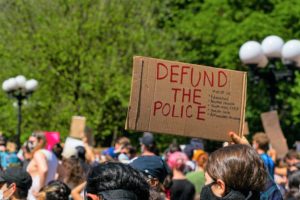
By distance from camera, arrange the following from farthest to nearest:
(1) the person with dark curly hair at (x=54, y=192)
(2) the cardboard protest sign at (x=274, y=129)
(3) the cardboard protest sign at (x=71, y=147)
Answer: (2) the cardboard protest sign at (x=274, y=129) → (3) the cardboard protest sign at (x=71, y=147) → (1) the person with dark curly hair at (x=54, y=192)

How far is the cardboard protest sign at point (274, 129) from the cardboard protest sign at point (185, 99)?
23.3 ft

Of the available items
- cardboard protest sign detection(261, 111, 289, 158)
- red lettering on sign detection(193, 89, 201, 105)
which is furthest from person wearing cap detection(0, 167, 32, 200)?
cardboard protest sign detection(261, 111, 289, 158)

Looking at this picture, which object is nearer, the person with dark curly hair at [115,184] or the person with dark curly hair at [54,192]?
the person with dark curly hair at [115,184]

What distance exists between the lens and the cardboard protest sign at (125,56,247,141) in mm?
5051

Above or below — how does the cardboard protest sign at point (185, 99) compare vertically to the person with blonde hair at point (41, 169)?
above

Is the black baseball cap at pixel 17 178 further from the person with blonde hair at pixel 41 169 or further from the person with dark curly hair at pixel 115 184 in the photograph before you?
the person with blonde hair at pixel 41 169

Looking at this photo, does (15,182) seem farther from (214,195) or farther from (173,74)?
(214,195)

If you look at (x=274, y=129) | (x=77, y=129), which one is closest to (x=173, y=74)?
(x=274, y=129)

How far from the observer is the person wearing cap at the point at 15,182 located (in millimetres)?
6363

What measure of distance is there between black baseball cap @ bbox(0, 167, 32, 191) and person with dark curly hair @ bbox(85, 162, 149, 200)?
314 centimetres

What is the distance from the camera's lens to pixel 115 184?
3.31 metres

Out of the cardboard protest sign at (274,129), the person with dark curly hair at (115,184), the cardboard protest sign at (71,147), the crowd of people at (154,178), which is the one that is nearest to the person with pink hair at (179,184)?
the crowd of people at (154,178)

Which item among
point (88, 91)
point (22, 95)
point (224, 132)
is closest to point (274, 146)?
point (224, 132)

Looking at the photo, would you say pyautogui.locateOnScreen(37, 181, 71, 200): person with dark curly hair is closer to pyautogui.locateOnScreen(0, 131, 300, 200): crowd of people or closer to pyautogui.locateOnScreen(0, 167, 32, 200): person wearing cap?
pyautogui.locateOnScreen(0, 131, 300, 200): crowd of people
